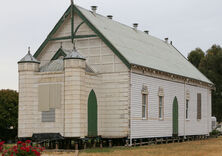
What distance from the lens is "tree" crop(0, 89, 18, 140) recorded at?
54.1 meters

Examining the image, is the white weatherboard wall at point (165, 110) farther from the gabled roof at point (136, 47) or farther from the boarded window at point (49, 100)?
the boarded window at point (49, 100)

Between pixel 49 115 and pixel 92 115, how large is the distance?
2878mm

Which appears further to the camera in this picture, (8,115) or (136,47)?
(8,115)

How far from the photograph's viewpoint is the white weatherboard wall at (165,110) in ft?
115

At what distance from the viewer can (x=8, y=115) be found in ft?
179

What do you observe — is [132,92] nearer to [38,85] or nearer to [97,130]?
[97,130]

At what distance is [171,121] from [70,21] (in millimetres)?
11991

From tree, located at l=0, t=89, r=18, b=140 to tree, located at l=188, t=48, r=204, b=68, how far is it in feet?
110

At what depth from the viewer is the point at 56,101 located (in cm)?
3262

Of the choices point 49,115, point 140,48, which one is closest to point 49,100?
point 49,115

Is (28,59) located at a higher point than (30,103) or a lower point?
higher

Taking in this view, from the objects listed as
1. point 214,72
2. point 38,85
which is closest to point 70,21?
point 38,85

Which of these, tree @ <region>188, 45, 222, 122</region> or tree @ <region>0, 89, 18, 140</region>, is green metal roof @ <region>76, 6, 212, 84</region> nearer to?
tree @ <region>0, 89, 18, 140</region>

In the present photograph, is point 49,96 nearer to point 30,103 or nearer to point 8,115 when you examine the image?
point 30,103
